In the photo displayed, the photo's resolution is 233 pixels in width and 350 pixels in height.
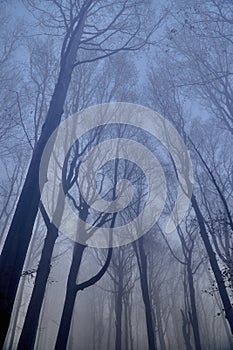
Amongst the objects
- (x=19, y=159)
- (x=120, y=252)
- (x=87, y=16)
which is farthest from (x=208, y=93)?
(x=120, y=252)

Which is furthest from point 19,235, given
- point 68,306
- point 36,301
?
point 68,306

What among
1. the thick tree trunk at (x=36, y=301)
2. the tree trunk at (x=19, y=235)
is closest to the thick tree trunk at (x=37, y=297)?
the thick tree trunk at (x=36, y=301)

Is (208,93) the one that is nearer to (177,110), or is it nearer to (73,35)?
(177,110)

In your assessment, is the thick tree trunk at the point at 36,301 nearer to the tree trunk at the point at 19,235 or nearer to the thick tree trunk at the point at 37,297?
the thick tree trunk at the point at 37,297

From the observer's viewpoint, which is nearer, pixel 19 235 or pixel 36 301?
pixel 19 235

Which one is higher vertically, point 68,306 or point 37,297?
point 68,306

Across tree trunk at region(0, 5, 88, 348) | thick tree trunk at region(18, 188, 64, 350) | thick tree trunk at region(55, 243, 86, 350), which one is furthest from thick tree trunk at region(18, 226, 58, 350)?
tree trunk at region(0, 5, 88, 348)

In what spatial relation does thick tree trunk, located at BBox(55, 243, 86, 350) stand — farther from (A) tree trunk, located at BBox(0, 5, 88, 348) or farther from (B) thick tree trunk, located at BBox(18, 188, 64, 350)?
(A) tree trunk, located at BBox(0, 5, 88, 348)

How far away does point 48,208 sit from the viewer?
913 centimetres

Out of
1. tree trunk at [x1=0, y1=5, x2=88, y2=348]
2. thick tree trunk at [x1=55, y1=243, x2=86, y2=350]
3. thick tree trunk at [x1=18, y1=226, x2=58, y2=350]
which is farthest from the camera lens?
thick tree trunk at [x1=55, y1=243, x2=86, y2=350]

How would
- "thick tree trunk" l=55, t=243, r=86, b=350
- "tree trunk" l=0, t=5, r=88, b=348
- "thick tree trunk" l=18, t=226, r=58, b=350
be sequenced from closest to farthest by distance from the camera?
"tree trunk" l=0, t=5, r=88, b=348
"thick tree trunk" l=18, t=226, r=58, b=350
"thick tree trunk" l=55, t=243, r=86, b=350

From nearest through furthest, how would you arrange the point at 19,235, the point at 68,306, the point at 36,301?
1. the point at 19,235
2. the point at 36,301
3. the point at 68,306

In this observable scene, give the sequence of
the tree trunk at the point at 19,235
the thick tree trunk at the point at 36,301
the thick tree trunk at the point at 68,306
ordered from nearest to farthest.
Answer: the tree trunk at the point at 19,235 < the thick tree trunk at the point at 36,301 < the thick tree trunk at the point at 68,306

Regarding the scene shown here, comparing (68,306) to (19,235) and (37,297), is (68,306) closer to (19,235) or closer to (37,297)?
(37,297)
